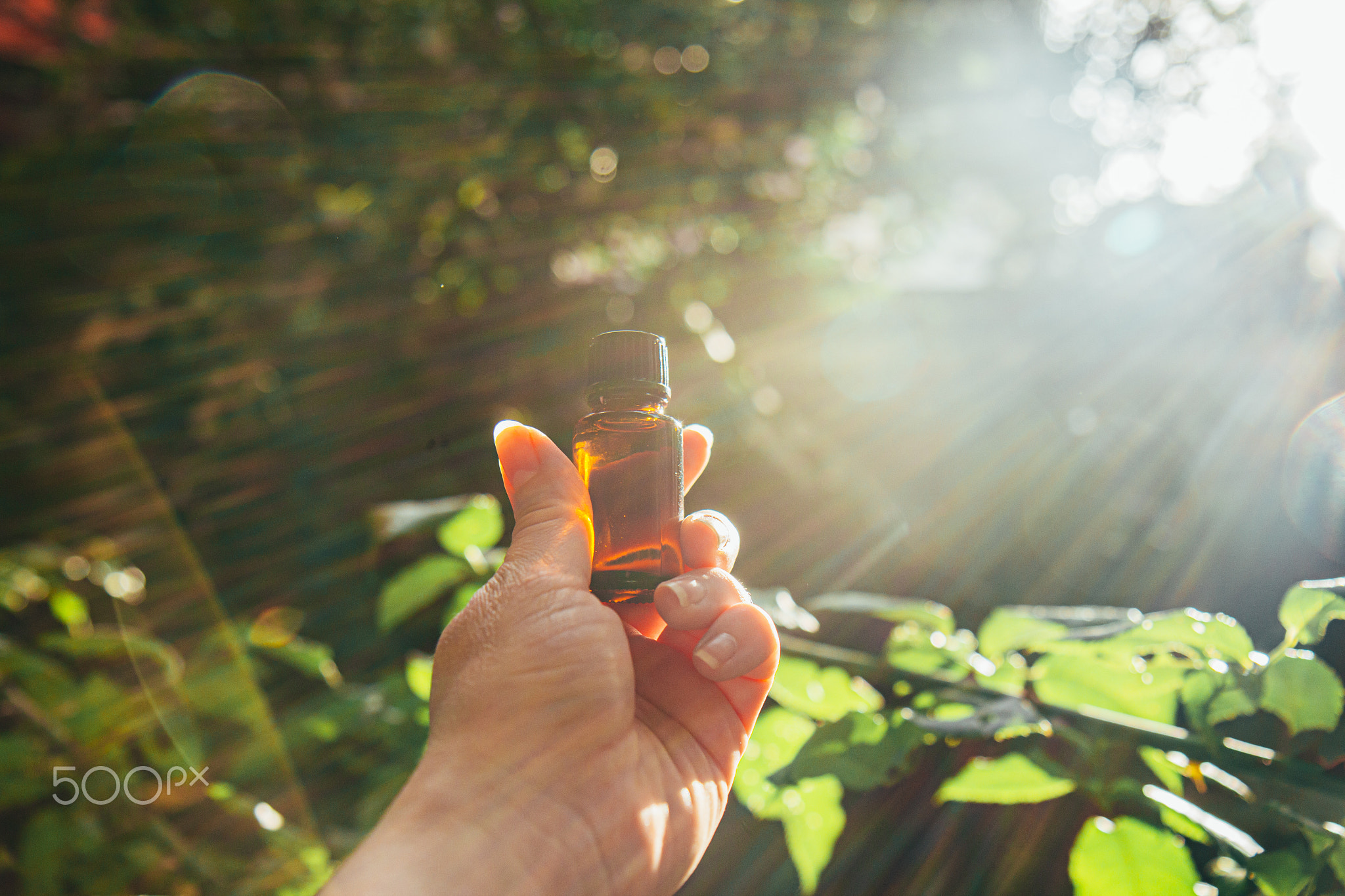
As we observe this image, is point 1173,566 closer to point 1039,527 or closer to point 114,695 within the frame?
point 1039,527

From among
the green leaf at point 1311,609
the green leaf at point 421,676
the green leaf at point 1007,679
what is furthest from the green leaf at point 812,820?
the green leaf at point 421,676

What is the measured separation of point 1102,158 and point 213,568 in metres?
5.87

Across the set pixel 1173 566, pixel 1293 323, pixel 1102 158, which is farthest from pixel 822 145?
pixel 1102 158

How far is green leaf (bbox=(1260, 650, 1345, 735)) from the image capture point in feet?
1.90

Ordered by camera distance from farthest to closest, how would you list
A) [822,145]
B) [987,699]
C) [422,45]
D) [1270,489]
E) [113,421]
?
[822,145], [113,421], [422,45], [1270,489], [987,699]

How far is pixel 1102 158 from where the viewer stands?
15.3 ft

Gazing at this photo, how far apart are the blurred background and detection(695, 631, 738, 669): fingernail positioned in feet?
1.68

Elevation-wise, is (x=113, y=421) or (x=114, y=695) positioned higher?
(x=113, y=421)

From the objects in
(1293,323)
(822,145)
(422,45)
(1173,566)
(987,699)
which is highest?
(422,45)

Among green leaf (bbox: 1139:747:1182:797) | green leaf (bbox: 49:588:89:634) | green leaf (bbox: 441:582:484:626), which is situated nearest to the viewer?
green leaf (bbox: 1139:747:1182:797)

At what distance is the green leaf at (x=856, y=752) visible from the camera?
26.9 inches

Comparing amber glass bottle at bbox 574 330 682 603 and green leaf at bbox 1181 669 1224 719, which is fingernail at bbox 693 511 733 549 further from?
green leaf at bbox 1181 669 1224 719

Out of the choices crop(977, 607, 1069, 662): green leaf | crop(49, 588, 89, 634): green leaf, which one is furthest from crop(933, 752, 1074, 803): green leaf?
crop(49, 588, 89, 634): green leaf

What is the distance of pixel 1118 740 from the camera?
703mm
